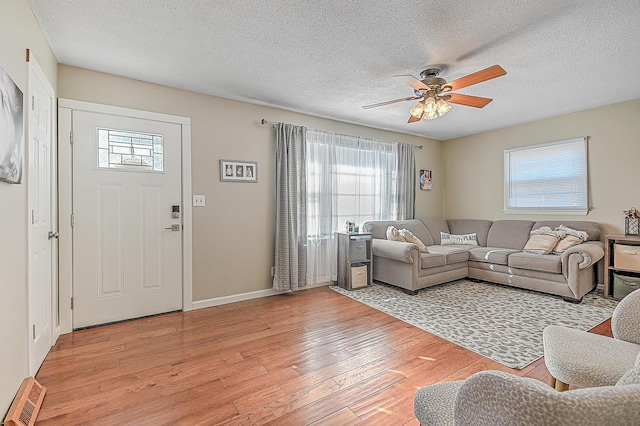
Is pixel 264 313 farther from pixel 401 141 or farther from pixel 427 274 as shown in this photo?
pixel 401 141

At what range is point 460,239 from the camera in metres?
5.10

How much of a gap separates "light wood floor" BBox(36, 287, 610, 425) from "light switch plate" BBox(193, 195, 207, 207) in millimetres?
1211

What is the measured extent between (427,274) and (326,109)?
258cm

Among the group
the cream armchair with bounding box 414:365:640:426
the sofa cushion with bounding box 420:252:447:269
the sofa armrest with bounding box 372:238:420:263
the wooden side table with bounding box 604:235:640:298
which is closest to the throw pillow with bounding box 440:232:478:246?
the sofa cushion with bounding box 420:252:447:269

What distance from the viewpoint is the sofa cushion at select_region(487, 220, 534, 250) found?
4.51 metres

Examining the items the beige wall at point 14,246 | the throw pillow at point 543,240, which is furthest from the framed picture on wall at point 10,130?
the throw pillow at point 543,240

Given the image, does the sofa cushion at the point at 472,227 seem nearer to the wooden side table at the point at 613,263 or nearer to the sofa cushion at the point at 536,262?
the sofa cushion at the point at 536,262

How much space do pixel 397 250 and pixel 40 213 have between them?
3.56m

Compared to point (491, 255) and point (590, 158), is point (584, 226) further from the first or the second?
point (491, 255)

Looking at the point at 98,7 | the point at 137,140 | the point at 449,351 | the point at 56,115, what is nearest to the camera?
the point at 98,7

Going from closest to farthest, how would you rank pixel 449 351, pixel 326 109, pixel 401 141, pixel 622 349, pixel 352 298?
pixel 622 349 < pixel 449 351 < pixel 352 298 < pixel 326 109 < pixel 401 141

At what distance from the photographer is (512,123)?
4.72 meters

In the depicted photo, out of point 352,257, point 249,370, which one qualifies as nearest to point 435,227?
point 352,257

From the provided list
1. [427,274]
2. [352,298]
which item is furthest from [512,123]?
[352,298]
